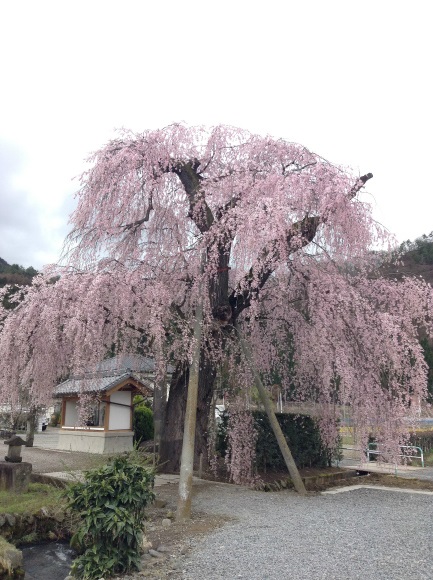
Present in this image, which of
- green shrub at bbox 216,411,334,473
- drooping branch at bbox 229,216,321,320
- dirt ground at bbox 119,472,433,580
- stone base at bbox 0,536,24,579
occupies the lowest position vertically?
stone base at bbox 0,536,24,579

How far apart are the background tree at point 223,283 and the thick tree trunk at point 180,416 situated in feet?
0.10

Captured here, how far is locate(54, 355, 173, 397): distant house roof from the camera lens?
29.7 ft

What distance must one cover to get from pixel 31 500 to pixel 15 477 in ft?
3.88

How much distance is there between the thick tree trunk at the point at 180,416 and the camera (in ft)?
34.9

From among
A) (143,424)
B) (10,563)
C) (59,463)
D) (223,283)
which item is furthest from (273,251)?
(143,424)

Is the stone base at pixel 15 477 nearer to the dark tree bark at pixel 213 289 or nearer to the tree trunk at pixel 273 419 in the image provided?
the dark tree bark at pixel 213 289

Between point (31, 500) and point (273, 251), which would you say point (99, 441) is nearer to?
point (31, 500)

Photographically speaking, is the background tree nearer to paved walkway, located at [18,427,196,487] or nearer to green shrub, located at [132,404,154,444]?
paved walkway, located at [18,427,196,487]

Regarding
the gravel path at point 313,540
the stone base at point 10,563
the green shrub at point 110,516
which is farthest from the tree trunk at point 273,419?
the stone base at point 10,563

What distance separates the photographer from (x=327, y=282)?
887 cm

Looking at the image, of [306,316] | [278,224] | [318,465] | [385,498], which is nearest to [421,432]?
[318,465]

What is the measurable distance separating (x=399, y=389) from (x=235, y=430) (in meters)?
3.31

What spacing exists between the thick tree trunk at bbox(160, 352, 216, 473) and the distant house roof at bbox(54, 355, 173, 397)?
0.73 m

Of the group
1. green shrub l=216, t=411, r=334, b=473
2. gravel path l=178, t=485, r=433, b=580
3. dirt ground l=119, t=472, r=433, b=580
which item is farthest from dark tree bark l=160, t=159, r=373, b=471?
gravel path l=178, t=485, r=433, b=580
